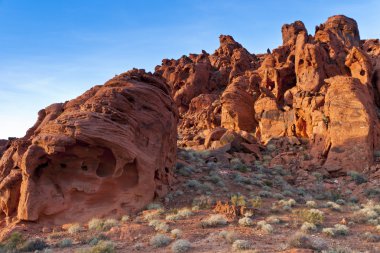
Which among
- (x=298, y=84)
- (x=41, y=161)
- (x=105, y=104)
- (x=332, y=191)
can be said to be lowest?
(x=332, y=191)

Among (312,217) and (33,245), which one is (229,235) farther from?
(33,245)

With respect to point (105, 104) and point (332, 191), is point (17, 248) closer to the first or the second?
point (105, 104)

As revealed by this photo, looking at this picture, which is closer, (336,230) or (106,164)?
(336,230)

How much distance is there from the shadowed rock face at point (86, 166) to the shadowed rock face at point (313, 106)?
1289 centimetres

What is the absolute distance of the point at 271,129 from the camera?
31.0 m

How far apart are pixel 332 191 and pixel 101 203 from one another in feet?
43.2

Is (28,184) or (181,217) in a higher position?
(28,184)

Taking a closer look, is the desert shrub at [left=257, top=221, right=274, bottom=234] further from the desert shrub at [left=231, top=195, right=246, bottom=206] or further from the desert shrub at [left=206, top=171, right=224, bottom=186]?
the desert shrub at [left=206, top=171, right=224, bottom=186]

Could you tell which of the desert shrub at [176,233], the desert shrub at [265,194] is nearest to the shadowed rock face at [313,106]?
the desert shrub at [265,194]

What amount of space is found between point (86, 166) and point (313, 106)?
19553mm

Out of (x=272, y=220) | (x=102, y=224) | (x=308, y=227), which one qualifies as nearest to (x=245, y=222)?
(x=272, y=220)

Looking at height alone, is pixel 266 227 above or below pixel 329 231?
above

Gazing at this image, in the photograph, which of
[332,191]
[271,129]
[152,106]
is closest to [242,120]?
[271,129]

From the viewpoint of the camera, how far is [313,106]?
27156mm
